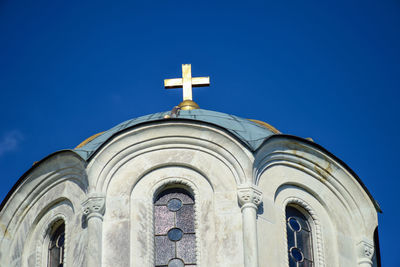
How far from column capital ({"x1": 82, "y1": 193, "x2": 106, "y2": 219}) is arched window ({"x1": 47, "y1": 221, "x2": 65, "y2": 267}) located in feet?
4.33

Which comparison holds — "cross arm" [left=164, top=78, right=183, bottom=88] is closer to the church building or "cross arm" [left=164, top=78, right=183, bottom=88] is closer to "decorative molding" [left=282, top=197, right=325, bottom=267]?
the church building

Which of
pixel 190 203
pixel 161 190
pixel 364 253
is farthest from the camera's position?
pixel 364 253

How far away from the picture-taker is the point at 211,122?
3894 centimetres

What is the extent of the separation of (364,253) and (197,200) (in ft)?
13.4

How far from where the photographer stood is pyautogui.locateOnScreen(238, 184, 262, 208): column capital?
37.7 meters

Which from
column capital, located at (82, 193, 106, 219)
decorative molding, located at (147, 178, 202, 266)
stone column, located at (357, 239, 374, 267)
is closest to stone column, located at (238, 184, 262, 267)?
decorative molding, located at (147, 178, 202, 266)

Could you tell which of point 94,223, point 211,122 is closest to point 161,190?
point 94,223

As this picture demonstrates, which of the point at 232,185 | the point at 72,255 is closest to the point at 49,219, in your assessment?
the point at 72,255

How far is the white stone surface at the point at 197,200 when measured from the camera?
37.3 meters

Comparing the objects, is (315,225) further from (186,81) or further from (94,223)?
(186,81)

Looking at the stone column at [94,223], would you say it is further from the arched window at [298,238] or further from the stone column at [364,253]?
the stone column at [364,253]

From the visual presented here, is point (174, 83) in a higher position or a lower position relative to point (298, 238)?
higher

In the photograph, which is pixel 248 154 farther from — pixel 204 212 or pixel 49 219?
pixel 49 219

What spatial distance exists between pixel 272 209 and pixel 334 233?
176 cm
